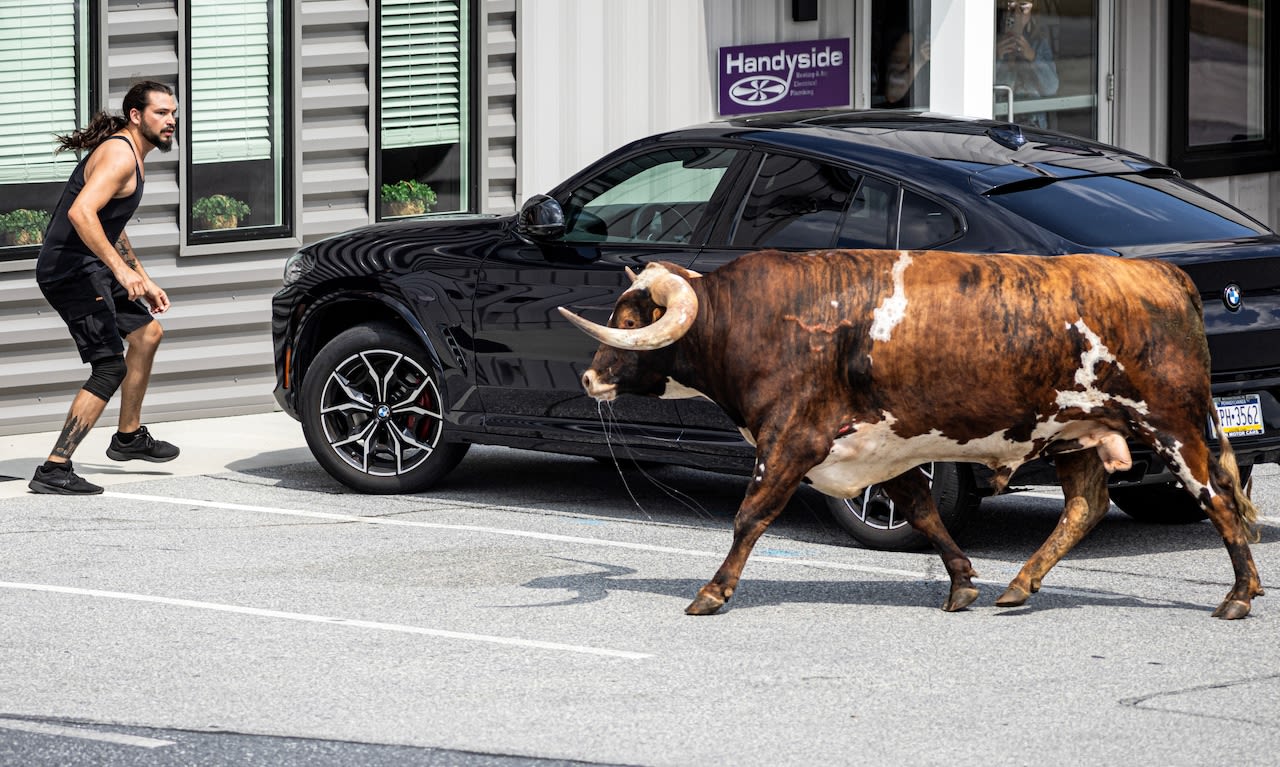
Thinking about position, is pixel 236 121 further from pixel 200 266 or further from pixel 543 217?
pixel 543 217

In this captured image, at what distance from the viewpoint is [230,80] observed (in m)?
13.4

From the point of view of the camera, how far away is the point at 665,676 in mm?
7188

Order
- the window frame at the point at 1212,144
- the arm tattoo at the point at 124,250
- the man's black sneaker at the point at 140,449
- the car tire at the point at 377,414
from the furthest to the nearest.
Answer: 1. the window frame at the point at 1212,144
2. the man's black sneaker at the point at 140,449
3. the arm tattoo at the point at 124,250
4. the car tire at the point at 377,414

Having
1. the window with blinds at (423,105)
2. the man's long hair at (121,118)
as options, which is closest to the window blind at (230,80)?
the window with blinds at (423,105)

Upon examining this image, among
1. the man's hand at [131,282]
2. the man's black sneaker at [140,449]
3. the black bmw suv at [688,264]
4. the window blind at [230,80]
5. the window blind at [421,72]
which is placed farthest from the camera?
the window blind at [421,72]

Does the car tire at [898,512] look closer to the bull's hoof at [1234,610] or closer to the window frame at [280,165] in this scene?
the bull's hoof at [1234,610]

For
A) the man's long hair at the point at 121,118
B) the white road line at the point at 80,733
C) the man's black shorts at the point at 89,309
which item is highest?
the man's long hair at the point at 121,118

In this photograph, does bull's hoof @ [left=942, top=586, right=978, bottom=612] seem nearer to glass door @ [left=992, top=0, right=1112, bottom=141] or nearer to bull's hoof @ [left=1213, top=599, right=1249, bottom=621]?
bull's hoof @ [left=1213, top=599, right=1249, bottom=621]

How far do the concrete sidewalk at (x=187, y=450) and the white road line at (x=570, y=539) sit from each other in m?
0.66

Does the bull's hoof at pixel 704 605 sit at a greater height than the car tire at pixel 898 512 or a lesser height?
lesser

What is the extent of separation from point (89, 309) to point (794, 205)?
11.5ft

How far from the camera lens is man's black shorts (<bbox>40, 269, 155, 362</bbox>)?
10.7m

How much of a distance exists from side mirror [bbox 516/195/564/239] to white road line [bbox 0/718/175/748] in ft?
12.7

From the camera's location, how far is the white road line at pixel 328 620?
7574mm
